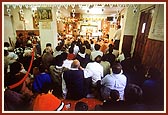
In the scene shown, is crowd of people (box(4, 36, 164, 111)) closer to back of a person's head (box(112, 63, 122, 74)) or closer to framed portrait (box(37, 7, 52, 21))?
back of a person's head (box(112, 63, 122, 74))


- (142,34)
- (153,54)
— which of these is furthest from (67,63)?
(142,34)

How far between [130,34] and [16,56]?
2215 millimetres

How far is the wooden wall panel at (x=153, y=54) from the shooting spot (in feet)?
6.62

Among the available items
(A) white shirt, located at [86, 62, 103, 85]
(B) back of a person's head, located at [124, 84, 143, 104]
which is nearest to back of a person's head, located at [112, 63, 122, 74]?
(B) back of a person's head, located at [124, 84, 143, 104]

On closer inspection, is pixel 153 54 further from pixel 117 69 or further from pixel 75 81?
pixel 75 81

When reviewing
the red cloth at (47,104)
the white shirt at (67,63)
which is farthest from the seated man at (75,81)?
the red cloth at (47,104)

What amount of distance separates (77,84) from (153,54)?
104cm

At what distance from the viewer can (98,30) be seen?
472 centimetres

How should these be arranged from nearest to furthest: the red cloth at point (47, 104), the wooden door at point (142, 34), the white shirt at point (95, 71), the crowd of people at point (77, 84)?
the red cloth at point (47, 104) < the crowd of people at point (77, 84) < the white shirt at point (95, 71) < the wooden door at point (142, 34)

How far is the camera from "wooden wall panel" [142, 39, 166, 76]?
2.02 m

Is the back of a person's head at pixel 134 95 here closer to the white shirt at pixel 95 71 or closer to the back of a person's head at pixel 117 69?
Result: the back of a person's head at pixel 117 69

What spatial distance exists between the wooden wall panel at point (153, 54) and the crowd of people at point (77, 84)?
17cm

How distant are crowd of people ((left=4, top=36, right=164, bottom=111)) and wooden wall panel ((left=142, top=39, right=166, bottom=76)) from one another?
6.8 inches

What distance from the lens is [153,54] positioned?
2.33 metres
